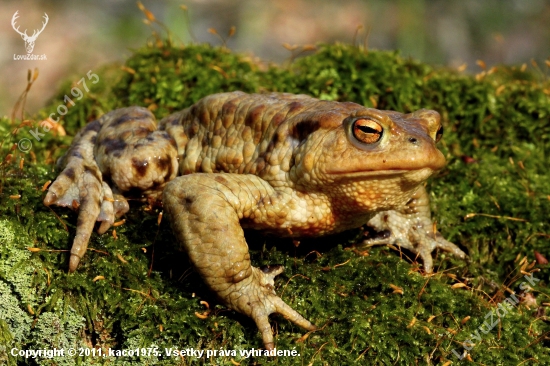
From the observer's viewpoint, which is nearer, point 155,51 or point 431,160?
point 431,160

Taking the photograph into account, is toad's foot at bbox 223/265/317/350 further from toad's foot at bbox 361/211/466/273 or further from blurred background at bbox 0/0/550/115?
blurred background at bbox 0/0/550/115

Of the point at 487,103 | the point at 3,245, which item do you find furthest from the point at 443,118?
the point at 3,245

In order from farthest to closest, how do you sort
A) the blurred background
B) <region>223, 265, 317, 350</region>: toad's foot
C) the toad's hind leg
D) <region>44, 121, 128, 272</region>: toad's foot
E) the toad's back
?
the blurred background, the toad's hind leg, the toad's back, <region>44, 121, 128, 272</region>: toad's foot, <region>223, 265, 317, 350</region>: toad's foot

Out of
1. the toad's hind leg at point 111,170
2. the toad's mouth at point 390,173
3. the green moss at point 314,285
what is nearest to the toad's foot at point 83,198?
the toad's hind leg at point 111,170

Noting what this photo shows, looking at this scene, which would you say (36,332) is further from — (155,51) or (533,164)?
(533,164)

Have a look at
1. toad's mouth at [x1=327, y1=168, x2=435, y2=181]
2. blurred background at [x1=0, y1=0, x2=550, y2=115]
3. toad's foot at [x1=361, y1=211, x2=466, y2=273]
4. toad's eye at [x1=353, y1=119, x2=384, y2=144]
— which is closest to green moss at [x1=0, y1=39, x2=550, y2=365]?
toad's foot at [x1=361, y1=211, x2=466, y2=273]

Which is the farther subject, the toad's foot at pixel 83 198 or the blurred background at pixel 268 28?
the blurred background at pixel 268 28

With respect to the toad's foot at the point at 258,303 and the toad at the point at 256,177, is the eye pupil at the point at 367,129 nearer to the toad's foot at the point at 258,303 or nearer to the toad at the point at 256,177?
the toad at the point at 256,177
